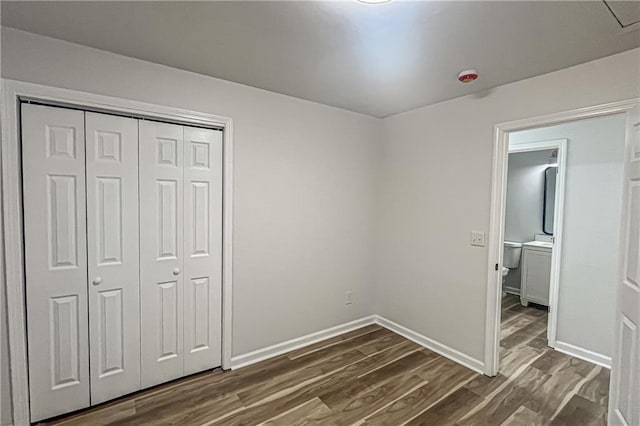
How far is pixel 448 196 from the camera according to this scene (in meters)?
2.87

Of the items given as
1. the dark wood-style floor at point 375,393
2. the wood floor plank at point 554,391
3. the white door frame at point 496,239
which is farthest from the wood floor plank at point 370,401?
the wood floor plank at point 554,391

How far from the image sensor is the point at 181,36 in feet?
5.87

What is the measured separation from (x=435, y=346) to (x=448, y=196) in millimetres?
1477

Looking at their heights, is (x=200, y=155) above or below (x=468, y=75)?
below

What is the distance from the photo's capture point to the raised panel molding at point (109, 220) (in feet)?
6.74

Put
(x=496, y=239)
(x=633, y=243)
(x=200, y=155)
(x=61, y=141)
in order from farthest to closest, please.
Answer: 1. (x=496, y=239)
2. (x=200, y=155)
3. (x=61, y=141)
4. (x=633, y=243)

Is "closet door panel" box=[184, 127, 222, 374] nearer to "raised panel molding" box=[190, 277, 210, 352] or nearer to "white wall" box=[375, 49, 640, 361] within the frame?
"raised panel molding" box=[190, 277, 210, 352]

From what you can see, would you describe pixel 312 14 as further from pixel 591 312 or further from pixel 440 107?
pixel 591 312

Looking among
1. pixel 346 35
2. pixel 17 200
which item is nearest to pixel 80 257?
pixel 17 200

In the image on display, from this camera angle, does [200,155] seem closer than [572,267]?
Yes

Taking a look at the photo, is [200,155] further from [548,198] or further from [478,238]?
[548,198]

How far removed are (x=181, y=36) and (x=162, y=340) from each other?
2.13 m

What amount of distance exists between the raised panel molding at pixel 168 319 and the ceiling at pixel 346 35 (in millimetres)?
1677

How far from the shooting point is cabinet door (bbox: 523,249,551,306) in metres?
4.02
